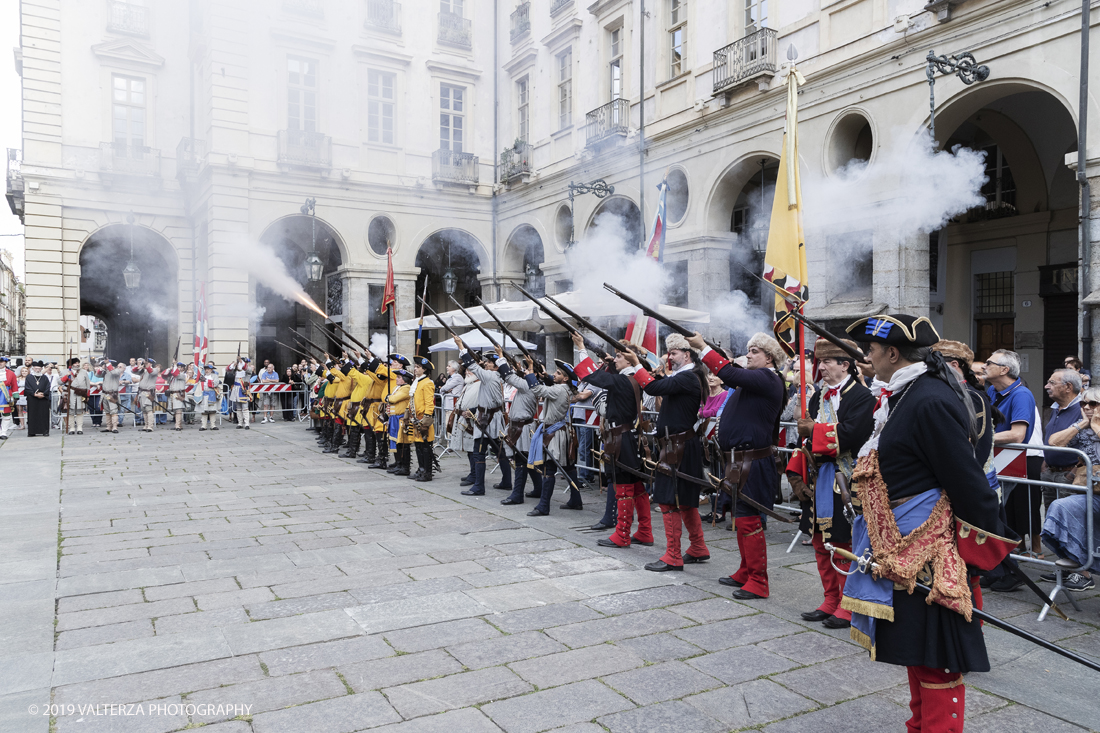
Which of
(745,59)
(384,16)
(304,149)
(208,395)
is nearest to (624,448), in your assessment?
(745,59)

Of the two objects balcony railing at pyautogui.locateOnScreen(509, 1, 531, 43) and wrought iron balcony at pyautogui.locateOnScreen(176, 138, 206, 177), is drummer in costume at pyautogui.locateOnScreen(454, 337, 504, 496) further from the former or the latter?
balcony railing at pyautogui.locateOnScreen(509, 1, 531, 43)

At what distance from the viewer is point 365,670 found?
3.98 meters

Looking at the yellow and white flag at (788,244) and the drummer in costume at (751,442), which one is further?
the yellow and white flag at (788,244)

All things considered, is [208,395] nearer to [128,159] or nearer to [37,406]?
[37,406]

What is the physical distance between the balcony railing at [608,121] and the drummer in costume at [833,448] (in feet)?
47.2

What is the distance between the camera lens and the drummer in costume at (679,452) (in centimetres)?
589

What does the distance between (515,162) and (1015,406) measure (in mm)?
18396

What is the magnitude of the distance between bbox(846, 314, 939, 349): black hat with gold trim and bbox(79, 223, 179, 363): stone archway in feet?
74.2

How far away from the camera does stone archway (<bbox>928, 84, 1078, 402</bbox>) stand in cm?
1352

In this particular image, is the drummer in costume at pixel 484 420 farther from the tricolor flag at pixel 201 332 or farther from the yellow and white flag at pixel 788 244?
the tricolor flag at pixel 201 332

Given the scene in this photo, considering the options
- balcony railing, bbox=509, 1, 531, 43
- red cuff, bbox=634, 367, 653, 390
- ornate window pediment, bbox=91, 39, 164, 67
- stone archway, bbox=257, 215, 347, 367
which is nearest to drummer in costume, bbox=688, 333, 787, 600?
red cuff, bbox=634, 367, 653, 390

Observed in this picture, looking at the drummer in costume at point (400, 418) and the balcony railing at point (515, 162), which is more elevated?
the balcony railing at point (515, 162)

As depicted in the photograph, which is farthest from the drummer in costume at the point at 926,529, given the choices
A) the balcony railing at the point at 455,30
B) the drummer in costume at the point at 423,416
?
the balcony railing at the point at 455,30

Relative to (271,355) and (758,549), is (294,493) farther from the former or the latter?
(271,355)
